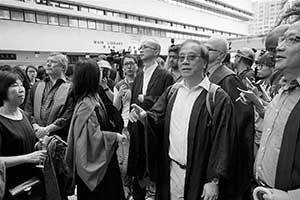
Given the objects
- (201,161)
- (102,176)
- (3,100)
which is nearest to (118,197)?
(102,176)

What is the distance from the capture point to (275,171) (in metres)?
1.57

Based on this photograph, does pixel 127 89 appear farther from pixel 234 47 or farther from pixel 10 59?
pixel 234 47

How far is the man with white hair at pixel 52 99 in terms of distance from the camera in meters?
3.37

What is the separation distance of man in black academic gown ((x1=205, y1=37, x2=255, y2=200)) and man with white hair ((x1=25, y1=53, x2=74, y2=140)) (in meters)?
1.86

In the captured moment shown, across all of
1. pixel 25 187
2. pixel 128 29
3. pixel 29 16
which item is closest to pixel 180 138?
A: pixel 25 187

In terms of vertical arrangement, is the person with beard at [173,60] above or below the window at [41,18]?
below

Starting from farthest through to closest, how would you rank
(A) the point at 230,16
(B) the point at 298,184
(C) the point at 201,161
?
(A) the point at 230,16 < (C) the point at 201,161 < (B) the point at 298,184

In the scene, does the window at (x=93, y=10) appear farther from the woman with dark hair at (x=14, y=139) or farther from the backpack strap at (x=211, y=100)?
the backpack strap at (x=211, y=100)

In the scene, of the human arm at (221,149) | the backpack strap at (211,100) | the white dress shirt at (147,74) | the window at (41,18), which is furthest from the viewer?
the window at (41,18)

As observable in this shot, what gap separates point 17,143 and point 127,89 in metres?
1.96

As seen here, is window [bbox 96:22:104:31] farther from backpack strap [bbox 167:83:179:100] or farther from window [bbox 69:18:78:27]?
backpack strap [bbox 167:83:179:100]

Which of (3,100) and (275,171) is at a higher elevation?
(3,100)

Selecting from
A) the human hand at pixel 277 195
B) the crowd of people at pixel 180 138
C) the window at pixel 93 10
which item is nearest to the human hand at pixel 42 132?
the crowd of people at pixel 180 138

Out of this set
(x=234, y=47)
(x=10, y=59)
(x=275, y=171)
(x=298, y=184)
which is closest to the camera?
(x=298, y=184)
